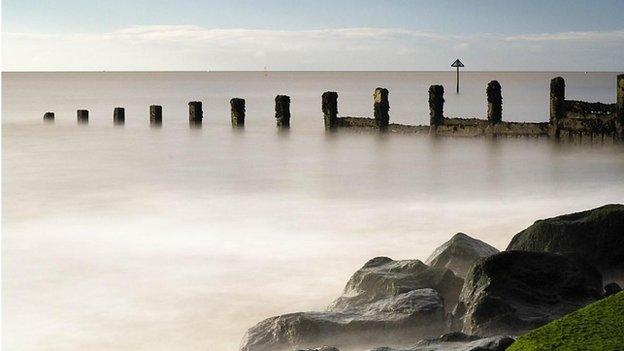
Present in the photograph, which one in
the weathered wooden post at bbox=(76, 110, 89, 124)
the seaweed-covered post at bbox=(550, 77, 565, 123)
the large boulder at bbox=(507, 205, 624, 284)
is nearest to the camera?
the large boulder at bbox=(507, 205, 624, 284)

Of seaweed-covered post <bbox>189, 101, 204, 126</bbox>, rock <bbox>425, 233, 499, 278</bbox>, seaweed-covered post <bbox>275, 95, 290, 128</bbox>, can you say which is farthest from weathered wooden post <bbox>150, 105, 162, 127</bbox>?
rock <bbox>425, 233, 499, 278</bbox>

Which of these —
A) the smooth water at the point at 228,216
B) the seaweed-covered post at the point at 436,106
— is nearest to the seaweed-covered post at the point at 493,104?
the smooth water at the point at 228,216

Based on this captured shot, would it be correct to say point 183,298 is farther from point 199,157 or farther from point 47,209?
point 199,157

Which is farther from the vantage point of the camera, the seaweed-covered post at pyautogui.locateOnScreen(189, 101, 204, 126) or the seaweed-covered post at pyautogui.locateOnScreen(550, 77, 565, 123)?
the seaweed-covered post at pyautogui.locateOnScreen(189, 101, 204, 126)

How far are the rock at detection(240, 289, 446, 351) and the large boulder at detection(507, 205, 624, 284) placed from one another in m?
1.38

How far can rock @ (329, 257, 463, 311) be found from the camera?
7680 mm

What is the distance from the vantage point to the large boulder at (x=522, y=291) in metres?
6.41

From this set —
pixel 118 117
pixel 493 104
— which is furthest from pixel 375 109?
pixel 118 117

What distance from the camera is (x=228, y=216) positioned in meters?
15.7

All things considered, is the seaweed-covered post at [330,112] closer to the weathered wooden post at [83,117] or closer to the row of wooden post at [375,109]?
the row of wooden post at [375,109]

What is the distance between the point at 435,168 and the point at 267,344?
15.4 metres

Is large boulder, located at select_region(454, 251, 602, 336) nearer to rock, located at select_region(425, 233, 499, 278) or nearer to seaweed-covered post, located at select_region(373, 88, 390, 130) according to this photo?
rock, located at select_region(425, 233, 499, 278)

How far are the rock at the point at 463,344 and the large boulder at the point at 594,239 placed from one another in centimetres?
229

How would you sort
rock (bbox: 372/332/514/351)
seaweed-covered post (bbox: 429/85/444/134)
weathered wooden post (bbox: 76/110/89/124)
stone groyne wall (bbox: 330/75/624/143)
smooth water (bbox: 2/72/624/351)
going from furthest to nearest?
weathered wooden post (bbox: 76/110/89/124) → seaweed-covered post (bbox: 429/85/444/134) → stone groyne wall (bbox: 330/75/624/143) → smooth water (bbox: 2/72/624/351) → rock (bbox: 372/332/514/351)
